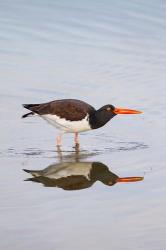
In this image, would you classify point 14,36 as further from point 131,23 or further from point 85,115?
point 85,115

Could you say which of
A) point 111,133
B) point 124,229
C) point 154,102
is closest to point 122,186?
point 124,229

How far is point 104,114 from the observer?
13.6 m

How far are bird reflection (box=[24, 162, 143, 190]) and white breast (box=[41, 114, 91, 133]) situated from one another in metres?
1.51

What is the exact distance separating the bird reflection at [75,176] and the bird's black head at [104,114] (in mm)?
1546

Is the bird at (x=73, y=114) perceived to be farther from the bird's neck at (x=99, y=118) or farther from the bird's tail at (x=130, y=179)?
the bird's tail at (x=130, y=179)

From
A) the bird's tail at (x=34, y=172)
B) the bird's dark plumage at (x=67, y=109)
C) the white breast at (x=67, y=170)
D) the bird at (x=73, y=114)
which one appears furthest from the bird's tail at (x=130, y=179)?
the bird's dark plumage at (x=67, y=109)

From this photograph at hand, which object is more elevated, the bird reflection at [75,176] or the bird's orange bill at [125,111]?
the bird's orange bill at [125,111]

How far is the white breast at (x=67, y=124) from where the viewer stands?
13547 millimetres

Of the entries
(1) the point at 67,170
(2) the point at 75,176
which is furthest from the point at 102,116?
(2) the point at 75,176

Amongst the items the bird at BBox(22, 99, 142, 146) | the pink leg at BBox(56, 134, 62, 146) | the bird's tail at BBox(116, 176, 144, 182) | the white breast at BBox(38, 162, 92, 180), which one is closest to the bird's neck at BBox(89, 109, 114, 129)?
the bird at BBox(22, 99, 142, 146)

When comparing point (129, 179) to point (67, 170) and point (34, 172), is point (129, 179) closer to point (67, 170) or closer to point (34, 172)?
point (67, 170)

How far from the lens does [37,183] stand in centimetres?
1086

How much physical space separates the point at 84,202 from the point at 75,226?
0.84 meters

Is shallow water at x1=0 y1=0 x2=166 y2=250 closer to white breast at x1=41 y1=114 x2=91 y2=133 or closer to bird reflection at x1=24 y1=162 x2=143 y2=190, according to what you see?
bird reflection at x1=24 y1=162 x2=143 y2=190
